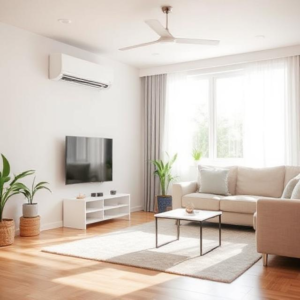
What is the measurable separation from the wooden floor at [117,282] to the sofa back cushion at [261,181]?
1.93 m

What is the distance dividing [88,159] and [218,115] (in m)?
2.39

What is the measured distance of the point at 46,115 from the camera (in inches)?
215

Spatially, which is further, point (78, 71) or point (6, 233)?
point (78, 71)

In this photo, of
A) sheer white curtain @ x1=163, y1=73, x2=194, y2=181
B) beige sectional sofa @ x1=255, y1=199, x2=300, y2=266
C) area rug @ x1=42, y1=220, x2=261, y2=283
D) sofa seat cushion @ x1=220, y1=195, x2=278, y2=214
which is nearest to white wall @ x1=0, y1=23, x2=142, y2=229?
sheer white curtain @ x1=163, y1=73, x2=194, y2=181

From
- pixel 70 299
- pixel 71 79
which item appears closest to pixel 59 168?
pixel 71 79

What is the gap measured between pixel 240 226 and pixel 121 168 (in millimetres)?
2369

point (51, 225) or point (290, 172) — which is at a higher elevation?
point (290, 172)

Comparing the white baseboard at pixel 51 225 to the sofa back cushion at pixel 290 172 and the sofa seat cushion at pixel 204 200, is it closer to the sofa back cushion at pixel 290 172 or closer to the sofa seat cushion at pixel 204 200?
the sofa seat cushion at pixel 204 200

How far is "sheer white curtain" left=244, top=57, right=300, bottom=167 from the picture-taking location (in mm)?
5977

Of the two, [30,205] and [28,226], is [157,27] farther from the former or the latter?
[28,226]

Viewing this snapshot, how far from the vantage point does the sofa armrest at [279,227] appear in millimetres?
3410

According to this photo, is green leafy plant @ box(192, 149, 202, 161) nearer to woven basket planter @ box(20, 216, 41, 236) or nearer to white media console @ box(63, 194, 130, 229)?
white media console @ box(63, 194, 130, 229)

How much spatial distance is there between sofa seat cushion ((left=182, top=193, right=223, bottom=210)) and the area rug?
0.30 metres

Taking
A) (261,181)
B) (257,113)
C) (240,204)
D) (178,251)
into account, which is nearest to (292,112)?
(257,113)
